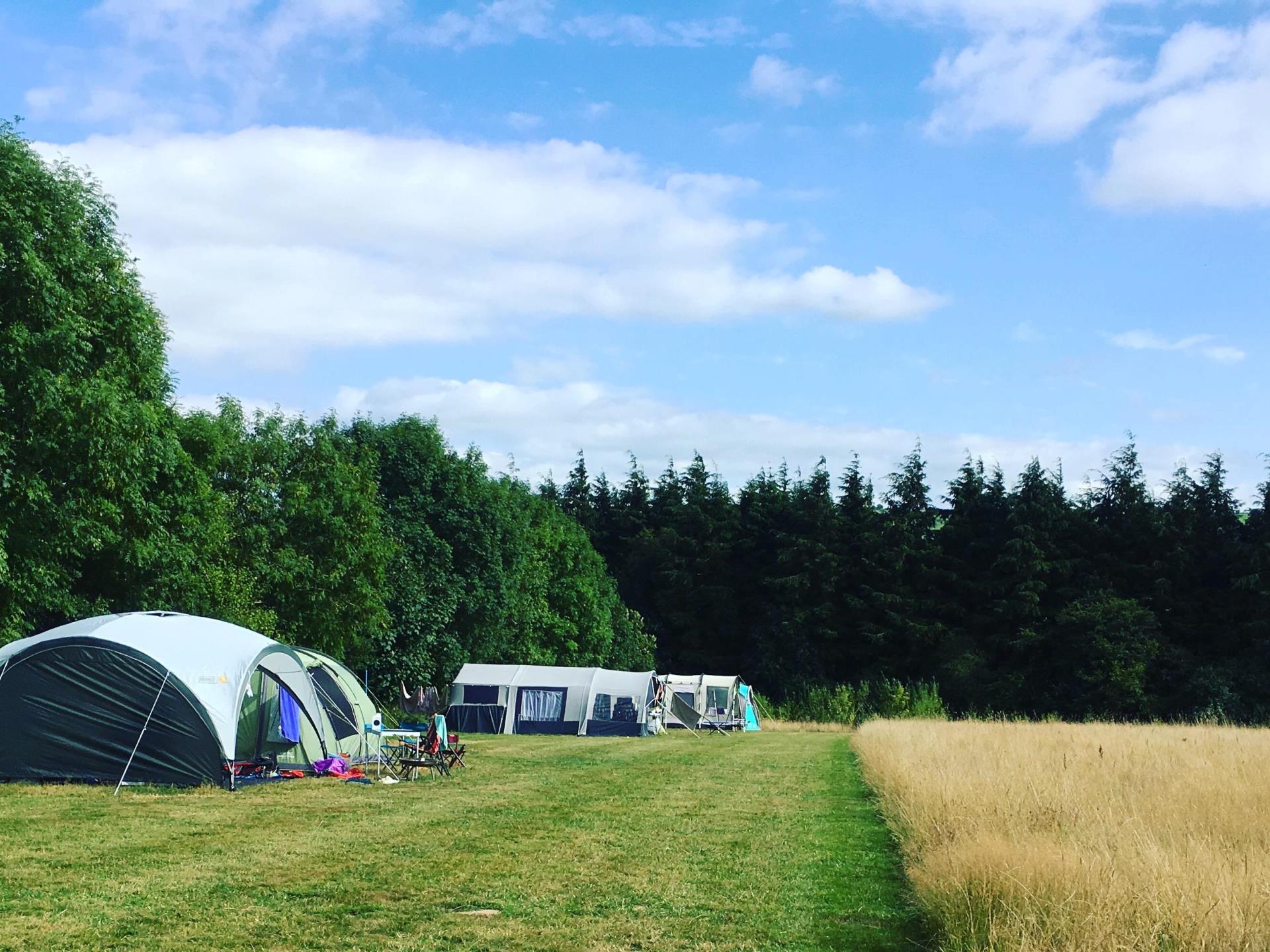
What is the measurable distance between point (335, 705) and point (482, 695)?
14.8 metres

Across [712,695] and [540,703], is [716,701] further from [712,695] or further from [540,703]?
[540,703]

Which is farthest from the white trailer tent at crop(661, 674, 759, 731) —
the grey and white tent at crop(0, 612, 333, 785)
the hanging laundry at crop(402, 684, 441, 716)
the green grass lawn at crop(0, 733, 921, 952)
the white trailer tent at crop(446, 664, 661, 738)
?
the grey and white tent at crop(0, 612, 333, 785)

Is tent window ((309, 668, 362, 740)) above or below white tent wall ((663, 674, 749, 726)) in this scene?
above

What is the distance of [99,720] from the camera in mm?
15586

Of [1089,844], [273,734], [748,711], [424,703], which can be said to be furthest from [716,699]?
[1089,844]

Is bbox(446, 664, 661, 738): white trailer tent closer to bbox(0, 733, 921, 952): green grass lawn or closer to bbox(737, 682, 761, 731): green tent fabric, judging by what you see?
bbox(737, 682, 761, 731): green tent fabric

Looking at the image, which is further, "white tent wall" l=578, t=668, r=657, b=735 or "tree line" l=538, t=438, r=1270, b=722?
"tree line" l=538, t=438, r=1270, b=722

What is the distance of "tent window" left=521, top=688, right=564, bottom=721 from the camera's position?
112ft

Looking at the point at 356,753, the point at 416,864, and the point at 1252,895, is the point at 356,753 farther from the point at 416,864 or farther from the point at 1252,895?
the point at 1252,895

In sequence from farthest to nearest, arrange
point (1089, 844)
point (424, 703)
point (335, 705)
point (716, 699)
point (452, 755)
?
point (716, 699)
point (424, 703)
point (335, 705)
point (452, 755)
point (1089, 844)

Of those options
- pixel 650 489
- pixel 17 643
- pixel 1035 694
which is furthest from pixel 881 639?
pixel 17 643

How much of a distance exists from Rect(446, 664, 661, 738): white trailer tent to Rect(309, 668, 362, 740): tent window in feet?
43.9

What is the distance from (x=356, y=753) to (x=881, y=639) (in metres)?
42.3

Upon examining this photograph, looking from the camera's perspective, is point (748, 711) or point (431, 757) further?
point (748, 711)
